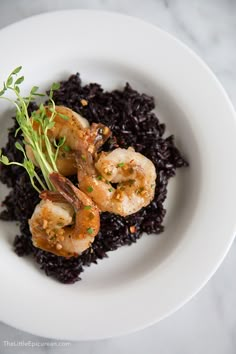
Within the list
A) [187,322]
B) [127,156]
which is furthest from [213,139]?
[187,322]

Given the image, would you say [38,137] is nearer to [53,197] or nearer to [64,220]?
[53,197]

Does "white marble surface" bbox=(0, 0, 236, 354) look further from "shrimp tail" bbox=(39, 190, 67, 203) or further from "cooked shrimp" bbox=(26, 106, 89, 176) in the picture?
"shrimp tail" bbox=(39, 190, 67, 203)

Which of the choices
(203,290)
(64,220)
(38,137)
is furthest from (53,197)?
(203,290)

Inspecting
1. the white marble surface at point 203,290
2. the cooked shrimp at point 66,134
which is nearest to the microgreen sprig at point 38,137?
the cooked shrimp at point 66,134

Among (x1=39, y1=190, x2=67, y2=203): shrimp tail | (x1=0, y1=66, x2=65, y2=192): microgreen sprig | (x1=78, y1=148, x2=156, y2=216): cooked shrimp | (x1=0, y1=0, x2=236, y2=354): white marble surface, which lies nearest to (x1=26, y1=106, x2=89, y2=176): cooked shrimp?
(x1=0, y1=66, x2=65, y2=192): microgreen sprig

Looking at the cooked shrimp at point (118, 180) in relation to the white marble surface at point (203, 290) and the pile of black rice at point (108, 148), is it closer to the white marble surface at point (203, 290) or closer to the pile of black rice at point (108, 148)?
the pile of black rice at point (108, 148)

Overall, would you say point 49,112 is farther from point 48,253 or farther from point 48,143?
point 48,253
